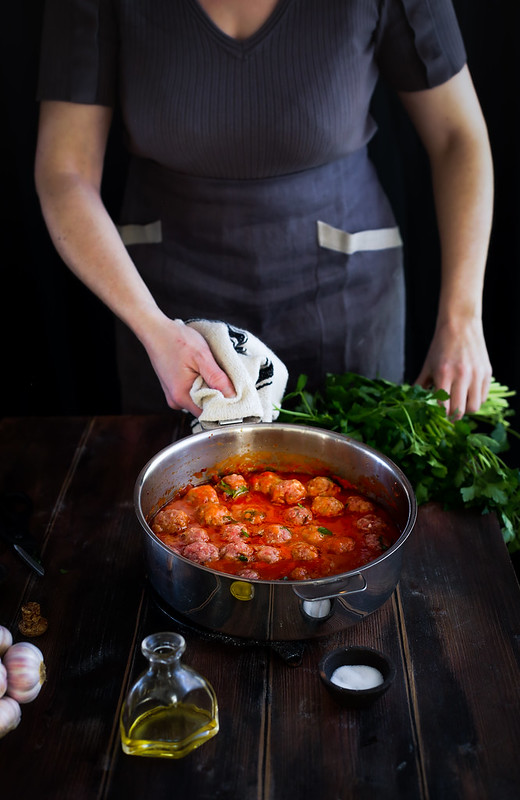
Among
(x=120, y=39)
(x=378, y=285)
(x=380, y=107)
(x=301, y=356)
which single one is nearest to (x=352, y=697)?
(x=301, y=356)

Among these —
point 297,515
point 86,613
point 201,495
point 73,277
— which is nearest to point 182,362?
point 201,495

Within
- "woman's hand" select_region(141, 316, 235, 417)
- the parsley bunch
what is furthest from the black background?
"woman's hand" select_region(141, 316, 235, 417)

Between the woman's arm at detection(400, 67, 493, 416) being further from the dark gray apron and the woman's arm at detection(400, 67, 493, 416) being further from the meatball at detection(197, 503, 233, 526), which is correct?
the meatball at detection(197, 503, 233, 526)

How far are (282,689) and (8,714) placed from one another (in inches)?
14.8

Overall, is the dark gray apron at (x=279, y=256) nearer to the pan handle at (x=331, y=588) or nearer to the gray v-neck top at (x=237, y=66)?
the gray v-neck top at (x=237, y=66)

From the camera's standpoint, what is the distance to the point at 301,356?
2.14 meters

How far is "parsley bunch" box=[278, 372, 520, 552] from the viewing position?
1.53 metres

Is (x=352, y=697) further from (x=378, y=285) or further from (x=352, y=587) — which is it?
(x=378, y=285)

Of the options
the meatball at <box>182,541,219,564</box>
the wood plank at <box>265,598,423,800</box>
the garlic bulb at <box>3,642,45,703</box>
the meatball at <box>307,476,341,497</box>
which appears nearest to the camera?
the wood plank at <box>265,598,423,800</box>

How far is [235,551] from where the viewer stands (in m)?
1.26

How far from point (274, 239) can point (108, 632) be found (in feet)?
3.72

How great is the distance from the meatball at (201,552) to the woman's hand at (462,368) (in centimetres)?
76

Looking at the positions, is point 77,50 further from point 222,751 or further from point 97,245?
point 222,751

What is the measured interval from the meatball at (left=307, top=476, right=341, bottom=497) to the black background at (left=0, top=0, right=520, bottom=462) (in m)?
1.35
